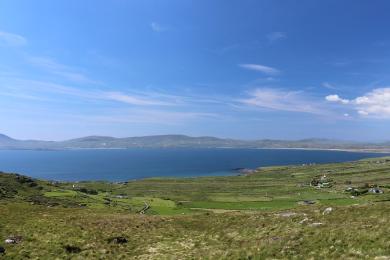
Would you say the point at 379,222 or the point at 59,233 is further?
the point at 59,233

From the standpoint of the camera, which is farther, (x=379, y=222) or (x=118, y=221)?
(x=118, y=221)

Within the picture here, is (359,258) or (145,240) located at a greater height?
(359,258)

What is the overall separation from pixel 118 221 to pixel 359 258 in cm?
2945

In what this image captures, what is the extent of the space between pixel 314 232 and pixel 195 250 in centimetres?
984

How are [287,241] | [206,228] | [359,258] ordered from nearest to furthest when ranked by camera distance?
[359,258] < [287,241] < [206,228]

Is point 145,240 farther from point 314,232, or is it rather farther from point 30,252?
point 314,232

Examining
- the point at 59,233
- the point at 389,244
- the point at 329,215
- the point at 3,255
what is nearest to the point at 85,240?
the point at 59,233

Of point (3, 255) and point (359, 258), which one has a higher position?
point (359, 258)

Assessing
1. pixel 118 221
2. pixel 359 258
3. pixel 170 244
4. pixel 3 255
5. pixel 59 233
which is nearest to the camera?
pixel 359 258

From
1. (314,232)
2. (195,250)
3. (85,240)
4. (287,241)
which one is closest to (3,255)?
(85,240)

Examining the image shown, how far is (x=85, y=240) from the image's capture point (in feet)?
111

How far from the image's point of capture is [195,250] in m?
29.8

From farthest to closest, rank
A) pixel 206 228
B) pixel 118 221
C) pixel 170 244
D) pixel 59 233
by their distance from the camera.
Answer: pixel 118 221, pixel 206 228, pixel 59 233, pixel 170 244

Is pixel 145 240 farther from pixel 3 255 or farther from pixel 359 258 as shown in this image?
pixel 359 258
